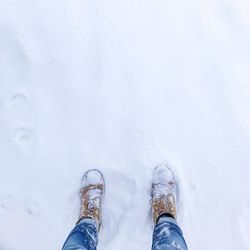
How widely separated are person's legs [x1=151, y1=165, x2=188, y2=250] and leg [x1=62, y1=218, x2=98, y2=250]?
0.25m

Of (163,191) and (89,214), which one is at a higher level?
(163,191)

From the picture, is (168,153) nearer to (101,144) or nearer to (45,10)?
(101,144)

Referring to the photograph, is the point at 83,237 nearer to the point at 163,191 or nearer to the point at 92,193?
the point at 92,193

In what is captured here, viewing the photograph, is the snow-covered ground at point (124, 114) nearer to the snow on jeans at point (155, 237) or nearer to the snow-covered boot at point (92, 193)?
the snow-covered boot at point (92, 193)

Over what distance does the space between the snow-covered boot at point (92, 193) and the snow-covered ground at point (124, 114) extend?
39 mm

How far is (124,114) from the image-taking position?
1939 millimetres

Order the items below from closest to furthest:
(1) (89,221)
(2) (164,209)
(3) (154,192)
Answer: (1) (89,221) → (2) (164,209) → (3) (154,192)

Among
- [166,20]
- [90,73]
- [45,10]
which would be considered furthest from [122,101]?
[45,10]

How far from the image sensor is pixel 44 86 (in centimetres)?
195

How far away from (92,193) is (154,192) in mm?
310

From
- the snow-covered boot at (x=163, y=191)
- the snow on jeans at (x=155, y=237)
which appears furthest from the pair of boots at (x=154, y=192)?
the snow on jeans at (x=155, y=237)

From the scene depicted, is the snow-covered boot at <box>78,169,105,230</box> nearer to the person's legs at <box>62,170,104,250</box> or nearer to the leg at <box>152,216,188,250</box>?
the person's legs at <box>62,170,104,250</box>

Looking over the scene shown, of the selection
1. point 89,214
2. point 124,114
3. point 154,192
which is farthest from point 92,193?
A: point 124,114

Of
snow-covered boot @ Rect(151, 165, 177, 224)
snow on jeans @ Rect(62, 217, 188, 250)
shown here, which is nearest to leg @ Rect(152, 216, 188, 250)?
snow on jeans @ Rect(62, 217, 188, 250)
